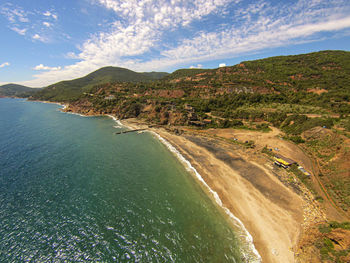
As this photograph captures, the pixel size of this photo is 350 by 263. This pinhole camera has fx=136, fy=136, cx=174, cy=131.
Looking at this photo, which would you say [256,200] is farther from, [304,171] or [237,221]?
[304,171]

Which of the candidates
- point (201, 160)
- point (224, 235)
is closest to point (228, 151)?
point (201, 160)

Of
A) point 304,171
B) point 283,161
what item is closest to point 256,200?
point 304,171

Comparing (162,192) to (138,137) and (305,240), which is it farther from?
(138,137)

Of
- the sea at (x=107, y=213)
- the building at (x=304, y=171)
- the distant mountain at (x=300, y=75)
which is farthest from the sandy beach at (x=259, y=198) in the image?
the distant mountain at (x=300, y=75)

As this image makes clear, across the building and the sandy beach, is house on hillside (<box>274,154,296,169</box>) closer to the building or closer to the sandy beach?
the sandy beach

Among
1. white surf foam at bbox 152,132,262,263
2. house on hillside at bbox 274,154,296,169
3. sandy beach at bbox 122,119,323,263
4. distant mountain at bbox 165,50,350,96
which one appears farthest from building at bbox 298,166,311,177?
distant mountain at bbox 165,50,350,96

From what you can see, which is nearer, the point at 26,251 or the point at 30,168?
the point at 26,251
